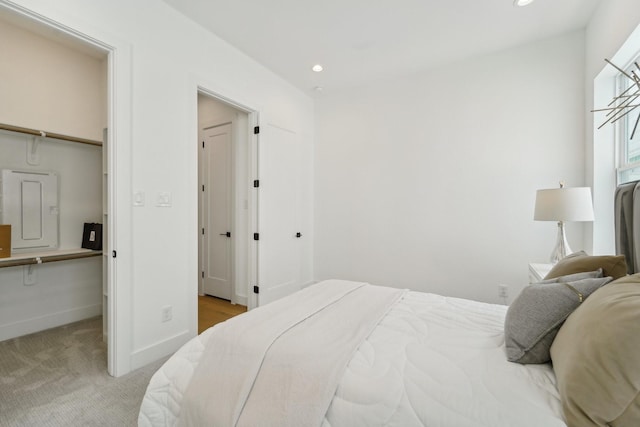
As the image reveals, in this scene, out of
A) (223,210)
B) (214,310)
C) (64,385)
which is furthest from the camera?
(223,210)

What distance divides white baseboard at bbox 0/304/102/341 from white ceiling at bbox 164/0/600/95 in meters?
3.22

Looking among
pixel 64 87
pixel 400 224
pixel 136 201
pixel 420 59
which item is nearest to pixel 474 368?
pixel 136 201

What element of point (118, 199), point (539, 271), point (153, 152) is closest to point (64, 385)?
point (118, 199)

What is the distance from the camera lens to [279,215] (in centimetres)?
370

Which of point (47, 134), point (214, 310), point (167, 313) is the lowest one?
point (214, 310)

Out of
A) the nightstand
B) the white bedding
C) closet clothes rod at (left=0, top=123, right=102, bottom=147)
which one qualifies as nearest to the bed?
the white bedding

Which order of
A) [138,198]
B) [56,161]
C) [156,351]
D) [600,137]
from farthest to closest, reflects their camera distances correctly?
[56,161]
[600,137]
[156,351]
[138,198]

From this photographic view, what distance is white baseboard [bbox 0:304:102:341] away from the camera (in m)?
2.71

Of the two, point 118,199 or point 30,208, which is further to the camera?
point 30,208

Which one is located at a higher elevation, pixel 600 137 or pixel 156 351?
pixel 600 137

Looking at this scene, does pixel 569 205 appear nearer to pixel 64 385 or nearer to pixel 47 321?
pixel 64 385

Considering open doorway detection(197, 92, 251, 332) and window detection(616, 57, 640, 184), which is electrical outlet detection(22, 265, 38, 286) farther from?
window detection(616, 57, 640, 184)

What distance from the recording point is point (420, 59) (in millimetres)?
3221

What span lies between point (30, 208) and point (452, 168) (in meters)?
4.39
